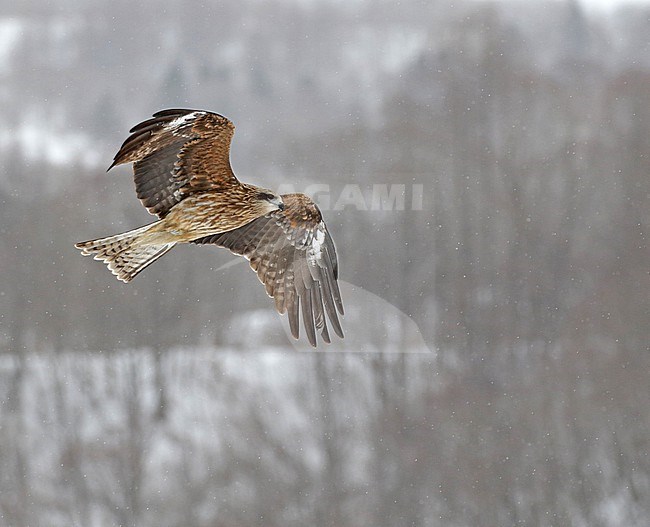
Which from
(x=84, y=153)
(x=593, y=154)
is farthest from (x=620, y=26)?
(x=84, y=153)

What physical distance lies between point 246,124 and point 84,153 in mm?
349

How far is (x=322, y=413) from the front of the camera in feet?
5.79

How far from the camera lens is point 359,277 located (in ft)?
5.65

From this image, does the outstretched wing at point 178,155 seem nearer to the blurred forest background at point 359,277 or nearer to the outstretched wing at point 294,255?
the outstretched wing at point 294,255

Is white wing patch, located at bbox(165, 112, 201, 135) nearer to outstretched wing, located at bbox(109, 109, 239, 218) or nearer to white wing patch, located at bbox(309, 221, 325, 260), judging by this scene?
outstretched wing, located at bbox(109, 109, 239, 218)

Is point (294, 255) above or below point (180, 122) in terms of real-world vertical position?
below

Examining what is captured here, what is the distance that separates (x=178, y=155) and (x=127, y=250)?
24 centimetres

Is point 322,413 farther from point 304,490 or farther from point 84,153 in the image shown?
point 84,153

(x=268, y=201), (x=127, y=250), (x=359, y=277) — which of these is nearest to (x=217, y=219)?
(x=268, y=201)

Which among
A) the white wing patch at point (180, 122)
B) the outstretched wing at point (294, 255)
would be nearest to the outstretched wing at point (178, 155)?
the white wing patch at point (180, 122)

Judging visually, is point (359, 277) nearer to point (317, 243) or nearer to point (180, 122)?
point (317, 243)

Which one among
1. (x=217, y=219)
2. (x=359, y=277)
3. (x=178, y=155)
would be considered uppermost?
(x=178, y=155)

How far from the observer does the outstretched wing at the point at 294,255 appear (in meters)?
1.49

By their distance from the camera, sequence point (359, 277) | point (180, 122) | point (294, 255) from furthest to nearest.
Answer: point (359, 277) → point (294, 255) → point (180, 122)
